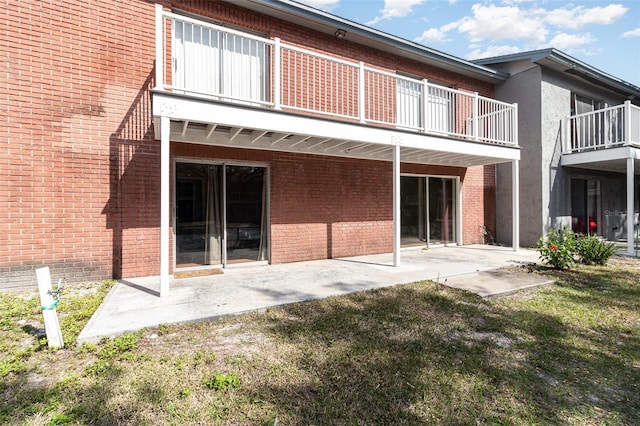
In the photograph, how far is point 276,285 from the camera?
5.74m

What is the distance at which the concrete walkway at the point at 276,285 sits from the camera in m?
4.16

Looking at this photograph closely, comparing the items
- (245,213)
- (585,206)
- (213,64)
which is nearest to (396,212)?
(245,213)

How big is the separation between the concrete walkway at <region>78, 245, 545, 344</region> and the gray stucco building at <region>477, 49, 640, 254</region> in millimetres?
3053

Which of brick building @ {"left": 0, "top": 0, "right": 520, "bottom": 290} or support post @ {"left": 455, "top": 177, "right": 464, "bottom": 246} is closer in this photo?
brick building @ {"left": 0, "top": 0, "right": 520, "bottom": 290}

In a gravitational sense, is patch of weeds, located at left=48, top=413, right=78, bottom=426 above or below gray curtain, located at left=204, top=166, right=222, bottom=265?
below

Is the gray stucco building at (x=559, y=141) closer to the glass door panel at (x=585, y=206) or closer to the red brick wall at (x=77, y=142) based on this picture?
the glass door panel at (x=585, y=206)

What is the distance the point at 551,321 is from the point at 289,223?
17.6ft

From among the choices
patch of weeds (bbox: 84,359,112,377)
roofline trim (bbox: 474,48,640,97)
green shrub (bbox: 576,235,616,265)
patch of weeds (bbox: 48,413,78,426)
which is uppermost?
roofline trim (bbox: 474,48,640,97)

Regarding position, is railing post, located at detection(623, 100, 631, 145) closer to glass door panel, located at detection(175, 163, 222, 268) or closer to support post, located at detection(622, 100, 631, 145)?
support post, located at detection(622, 100, 631, 145)

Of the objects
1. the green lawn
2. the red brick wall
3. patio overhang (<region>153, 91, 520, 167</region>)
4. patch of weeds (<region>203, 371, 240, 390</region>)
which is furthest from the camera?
the red brick wall

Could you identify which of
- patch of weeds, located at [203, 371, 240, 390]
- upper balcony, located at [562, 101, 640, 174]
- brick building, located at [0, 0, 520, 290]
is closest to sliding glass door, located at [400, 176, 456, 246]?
brick building, located at [0, 0, 520, 290]

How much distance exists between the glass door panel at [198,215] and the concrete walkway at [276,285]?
2.25ft

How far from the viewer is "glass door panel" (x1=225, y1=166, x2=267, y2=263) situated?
286 inches

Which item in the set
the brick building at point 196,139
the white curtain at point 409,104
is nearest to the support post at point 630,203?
the brick building at point 196,139
